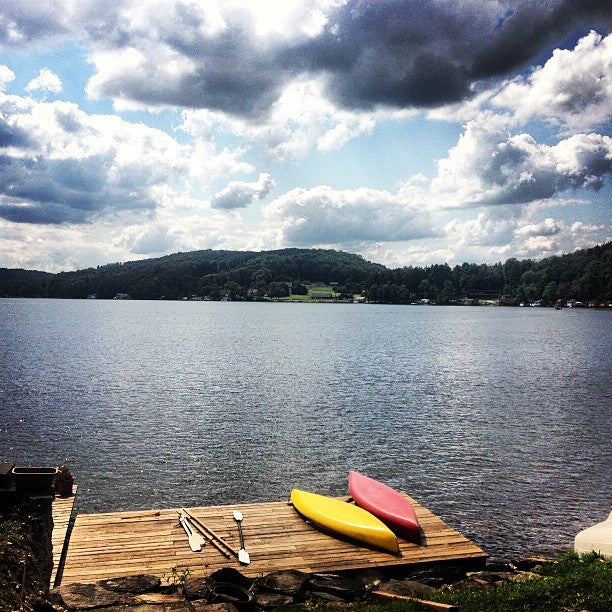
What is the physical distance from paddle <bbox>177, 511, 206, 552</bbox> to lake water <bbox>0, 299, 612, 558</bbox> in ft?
22.9

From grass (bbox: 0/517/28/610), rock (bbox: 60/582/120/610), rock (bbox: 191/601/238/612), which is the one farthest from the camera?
rock (bbox: 60/582/120/610)

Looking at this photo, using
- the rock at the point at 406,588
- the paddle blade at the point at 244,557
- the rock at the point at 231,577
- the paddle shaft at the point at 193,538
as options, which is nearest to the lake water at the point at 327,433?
the paddle shaft at the point at 193,538

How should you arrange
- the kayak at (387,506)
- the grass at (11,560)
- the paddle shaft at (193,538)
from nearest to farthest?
the grass at (11,560) < the paddle shaft at (193,538) < the kayak at (387,506)

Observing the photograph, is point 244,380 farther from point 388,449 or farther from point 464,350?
point 464,350

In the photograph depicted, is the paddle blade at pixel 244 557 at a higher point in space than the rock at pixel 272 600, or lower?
higher

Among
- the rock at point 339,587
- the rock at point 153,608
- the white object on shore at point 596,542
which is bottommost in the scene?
the white object on shore at point 596,542

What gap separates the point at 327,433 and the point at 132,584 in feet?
74.5

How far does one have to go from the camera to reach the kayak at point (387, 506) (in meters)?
15.4

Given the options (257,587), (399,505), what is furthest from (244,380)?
(257,587)

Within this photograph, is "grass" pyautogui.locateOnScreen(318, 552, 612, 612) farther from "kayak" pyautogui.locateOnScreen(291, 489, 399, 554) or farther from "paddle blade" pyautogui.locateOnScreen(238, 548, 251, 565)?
"paddle blade" pyautogui.locateOnScreen(238, 548, 251, 565)

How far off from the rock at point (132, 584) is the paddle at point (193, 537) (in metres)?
1.82

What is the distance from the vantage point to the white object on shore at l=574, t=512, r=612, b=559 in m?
15.7

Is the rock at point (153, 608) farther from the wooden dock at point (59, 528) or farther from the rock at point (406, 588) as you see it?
the rock at point (406, 588)

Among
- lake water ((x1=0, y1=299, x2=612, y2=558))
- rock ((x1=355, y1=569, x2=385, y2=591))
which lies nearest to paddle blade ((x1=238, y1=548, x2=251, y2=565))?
rock ((x1=355, y1=569, x2=385, y2=591))
